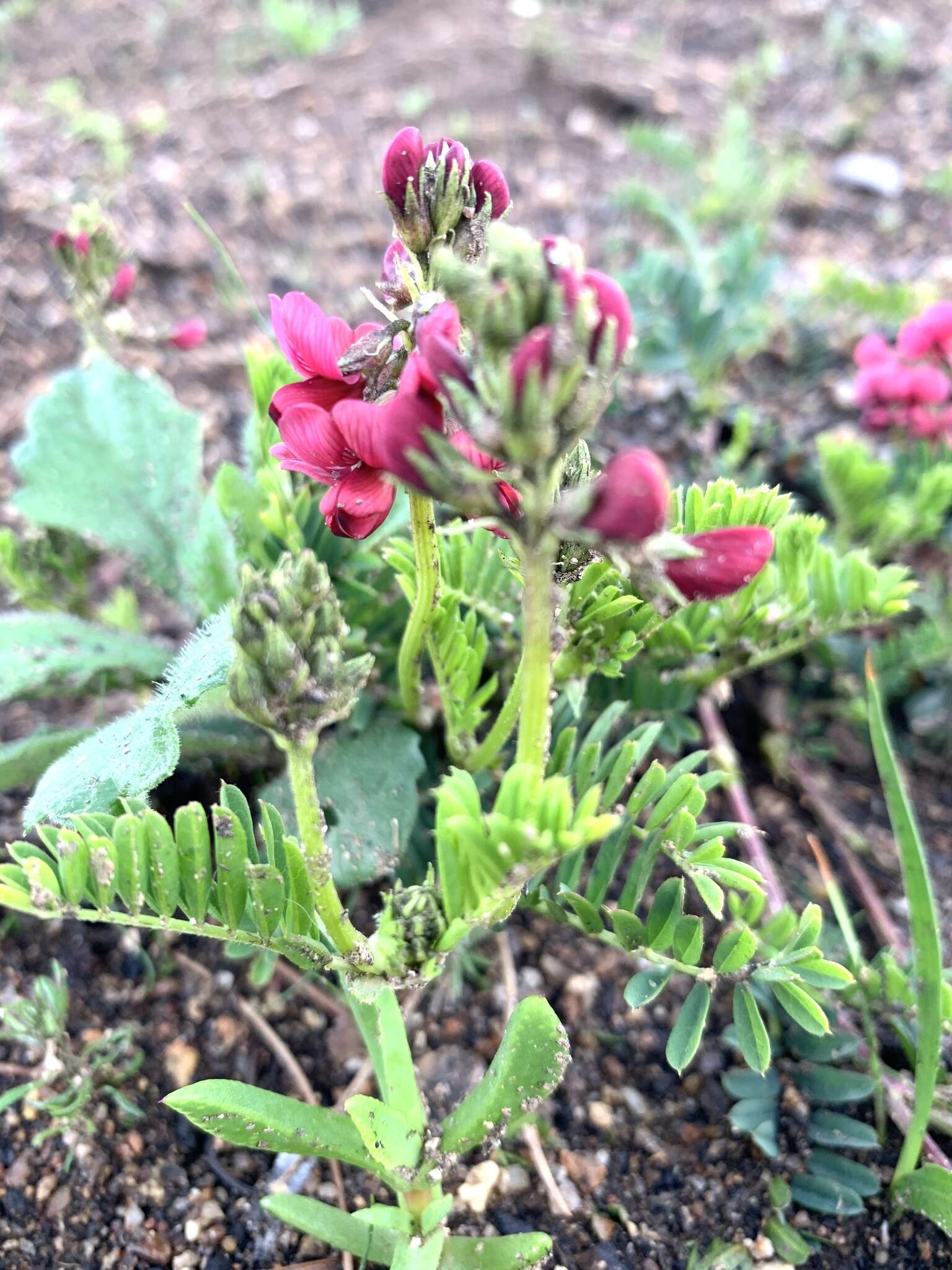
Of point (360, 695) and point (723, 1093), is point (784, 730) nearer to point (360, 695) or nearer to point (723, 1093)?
point (723, 1093)

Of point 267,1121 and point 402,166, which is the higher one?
point 402,166

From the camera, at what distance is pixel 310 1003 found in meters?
1.70

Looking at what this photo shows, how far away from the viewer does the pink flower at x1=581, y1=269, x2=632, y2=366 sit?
908 millimetres

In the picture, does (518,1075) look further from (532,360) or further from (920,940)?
(532,360)

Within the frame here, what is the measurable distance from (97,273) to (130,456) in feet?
1.20

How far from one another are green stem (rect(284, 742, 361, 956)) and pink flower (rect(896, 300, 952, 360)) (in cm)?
191

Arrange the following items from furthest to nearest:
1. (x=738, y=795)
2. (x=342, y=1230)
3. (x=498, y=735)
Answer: (x=738, y=795), (x=498, y=735), (x=342, y=1230)

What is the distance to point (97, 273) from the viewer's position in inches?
81.6

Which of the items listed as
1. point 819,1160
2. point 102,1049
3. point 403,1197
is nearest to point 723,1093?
point 819,1160

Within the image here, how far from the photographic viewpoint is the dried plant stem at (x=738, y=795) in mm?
1720

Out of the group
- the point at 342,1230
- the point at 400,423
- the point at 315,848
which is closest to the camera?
the point at 400,423

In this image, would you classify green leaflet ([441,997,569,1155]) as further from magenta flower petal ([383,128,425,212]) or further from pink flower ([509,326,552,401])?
magenta flower petal ([383,128,425,212])

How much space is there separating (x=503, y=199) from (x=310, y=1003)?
123cm

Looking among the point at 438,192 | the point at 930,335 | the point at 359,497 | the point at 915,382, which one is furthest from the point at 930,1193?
the point at 930,335
